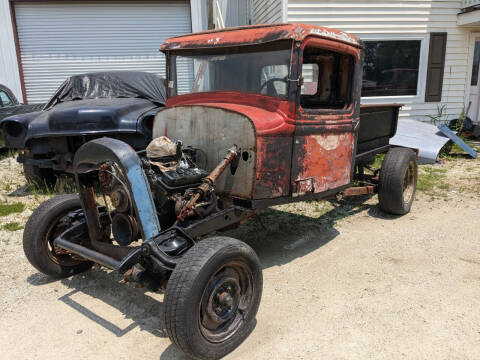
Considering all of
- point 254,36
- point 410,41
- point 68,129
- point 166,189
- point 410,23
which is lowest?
point 166,189

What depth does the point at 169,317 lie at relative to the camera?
228 cm

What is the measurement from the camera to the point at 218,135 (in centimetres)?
338

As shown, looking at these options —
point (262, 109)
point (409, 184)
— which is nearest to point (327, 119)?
point (262, 109)

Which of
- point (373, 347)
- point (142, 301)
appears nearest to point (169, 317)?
point (142, 301)

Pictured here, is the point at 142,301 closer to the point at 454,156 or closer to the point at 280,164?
the point at 280,164

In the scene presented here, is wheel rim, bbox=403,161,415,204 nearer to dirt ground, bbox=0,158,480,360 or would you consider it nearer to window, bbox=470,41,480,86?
dirt ground, bbox=0,158,480,360

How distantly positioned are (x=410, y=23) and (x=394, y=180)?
603 cm

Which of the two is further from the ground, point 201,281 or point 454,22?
point 454,22

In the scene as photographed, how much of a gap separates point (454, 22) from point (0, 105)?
10.5 meters

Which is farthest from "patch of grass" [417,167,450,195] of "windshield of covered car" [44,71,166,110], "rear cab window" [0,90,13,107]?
"rear cab window" [0,90,13,107]

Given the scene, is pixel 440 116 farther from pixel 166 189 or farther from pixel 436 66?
pixel 166 189

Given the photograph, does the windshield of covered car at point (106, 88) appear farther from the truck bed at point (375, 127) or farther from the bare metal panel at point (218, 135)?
the truck bed at point (375, 127)

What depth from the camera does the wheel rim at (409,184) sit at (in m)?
5.34

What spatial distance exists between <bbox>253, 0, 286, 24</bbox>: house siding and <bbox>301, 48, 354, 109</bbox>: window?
16.3 feet
